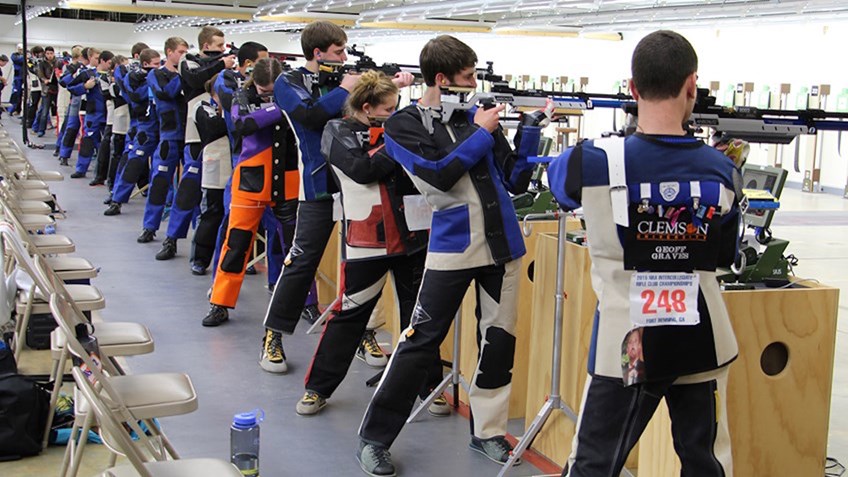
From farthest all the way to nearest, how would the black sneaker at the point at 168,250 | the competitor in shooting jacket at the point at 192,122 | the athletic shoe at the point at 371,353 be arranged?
the black sneaker at the point at 168,250
the competitor in shooting jacket at the point at 192,122
the athletic shoe at the point at 371,353

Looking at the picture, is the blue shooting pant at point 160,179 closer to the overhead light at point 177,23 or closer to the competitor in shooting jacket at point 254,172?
the competitor in shooting jacket at point 254,172

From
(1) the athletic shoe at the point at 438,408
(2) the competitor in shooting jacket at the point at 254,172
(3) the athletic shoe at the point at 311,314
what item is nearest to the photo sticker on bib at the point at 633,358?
(1) the athletic shoe at the point at 438,408

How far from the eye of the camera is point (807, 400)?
327cm

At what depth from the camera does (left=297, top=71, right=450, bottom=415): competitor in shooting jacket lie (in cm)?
392

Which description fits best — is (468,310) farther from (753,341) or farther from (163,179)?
(163,179)

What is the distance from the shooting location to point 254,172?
5.36 m

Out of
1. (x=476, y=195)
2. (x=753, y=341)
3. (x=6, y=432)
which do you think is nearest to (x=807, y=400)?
(x=753, y=341)

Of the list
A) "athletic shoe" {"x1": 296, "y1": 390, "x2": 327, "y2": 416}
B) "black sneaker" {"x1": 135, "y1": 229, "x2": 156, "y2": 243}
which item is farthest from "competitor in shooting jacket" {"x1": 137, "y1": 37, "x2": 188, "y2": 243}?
"athletic shoe" {"x1": 296, "y1": 390, "x2": 327, "y2": 416}

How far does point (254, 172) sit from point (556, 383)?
245cm

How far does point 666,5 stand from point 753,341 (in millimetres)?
11599

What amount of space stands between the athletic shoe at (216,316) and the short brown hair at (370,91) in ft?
6.67

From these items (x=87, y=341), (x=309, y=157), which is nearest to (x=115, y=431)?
(x=87, y=341)

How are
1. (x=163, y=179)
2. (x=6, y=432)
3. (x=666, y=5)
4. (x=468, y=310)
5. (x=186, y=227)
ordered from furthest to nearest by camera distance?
(x=666, y=5), (x=163, y=179), (x=186, y=227), (x=468, y=310), (x=6, y=432)

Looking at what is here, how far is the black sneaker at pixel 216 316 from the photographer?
5.63 m
